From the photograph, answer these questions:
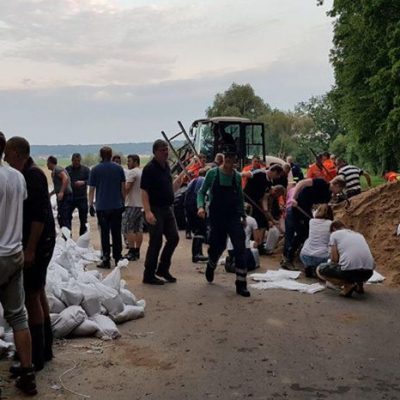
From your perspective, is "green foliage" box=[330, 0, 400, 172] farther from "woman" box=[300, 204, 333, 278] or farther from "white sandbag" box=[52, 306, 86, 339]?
"white sandbag" box=[52, 306, 86, 339]

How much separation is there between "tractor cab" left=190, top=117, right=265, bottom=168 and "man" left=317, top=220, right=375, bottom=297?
11.1 meters

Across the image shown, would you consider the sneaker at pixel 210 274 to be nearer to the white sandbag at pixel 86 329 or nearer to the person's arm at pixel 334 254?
the person's arm at pixel 334 254

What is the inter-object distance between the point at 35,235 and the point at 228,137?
601 inches

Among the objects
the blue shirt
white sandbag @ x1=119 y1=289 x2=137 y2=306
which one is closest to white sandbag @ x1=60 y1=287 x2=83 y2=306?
white sandbag @ x1=119 y1=289 x2=137 y2=306

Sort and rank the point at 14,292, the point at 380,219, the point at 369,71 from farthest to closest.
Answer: the point at 369,71 → the point at 380,219 → the point at 14,292

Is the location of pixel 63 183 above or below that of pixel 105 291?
above

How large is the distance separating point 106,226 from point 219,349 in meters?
4.47

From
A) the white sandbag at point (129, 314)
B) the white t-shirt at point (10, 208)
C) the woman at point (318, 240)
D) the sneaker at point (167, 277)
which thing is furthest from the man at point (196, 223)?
the white t-shirt at point (10, 208)

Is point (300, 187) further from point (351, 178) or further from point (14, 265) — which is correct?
point (14, 265)

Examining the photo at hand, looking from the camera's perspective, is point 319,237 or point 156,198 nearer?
point 156,198

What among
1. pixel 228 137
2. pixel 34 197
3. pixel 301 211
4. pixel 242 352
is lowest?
pixel 242 352

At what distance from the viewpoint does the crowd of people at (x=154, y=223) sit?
4406mm

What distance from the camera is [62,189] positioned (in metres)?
11.5

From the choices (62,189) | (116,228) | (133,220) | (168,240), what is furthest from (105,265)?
(62,189)
